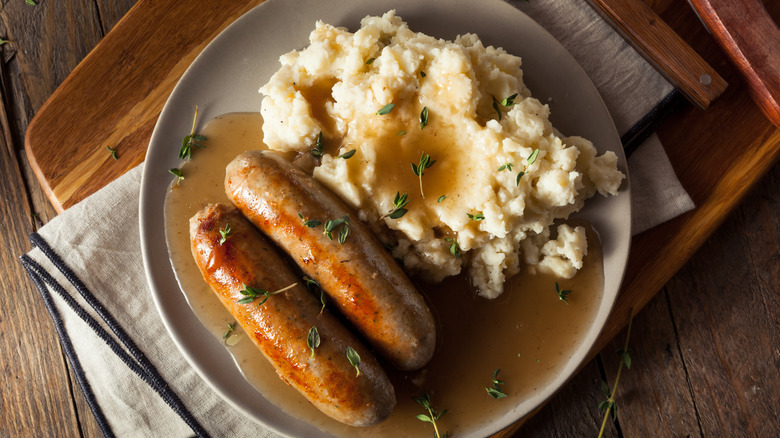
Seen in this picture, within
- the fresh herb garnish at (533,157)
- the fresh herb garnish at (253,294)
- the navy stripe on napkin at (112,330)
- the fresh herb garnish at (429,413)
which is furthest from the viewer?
the navy stripe on napkin at (112,330)

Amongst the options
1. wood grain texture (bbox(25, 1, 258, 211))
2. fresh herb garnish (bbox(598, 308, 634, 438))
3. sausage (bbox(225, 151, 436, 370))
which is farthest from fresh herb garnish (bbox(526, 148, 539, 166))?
wood grain texture (bbox(25, 1, 258, 211))

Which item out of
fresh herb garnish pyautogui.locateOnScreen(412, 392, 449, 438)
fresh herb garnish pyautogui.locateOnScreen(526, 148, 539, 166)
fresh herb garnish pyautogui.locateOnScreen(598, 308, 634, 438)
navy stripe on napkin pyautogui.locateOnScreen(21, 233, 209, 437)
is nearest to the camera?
fresh herb garnish pyautogui.locateOnScreen(526, 148, 539, 166)

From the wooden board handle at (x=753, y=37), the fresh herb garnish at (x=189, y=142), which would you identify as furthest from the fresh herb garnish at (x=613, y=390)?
the fresh herb garnish at (x=189, y=142)

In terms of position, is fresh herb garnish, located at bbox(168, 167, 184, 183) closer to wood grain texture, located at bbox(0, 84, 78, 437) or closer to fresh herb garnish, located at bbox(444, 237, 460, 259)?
wood grain texture, located at bbox(0, 84, 78, 437)

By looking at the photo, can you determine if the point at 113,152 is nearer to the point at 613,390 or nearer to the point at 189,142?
the point at 189,142

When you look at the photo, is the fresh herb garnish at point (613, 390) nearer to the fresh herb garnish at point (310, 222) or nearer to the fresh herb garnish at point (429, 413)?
the fresh herb garnish at point (429, 413)

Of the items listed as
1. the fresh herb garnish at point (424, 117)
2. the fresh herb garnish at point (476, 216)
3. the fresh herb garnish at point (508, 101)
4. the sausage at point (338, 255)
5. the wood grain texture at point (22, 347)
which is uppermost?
the fresh herb garnish at point (508, 101)

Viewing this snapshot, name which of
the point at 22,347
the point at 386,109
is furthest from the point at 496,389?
the point at 22,347
